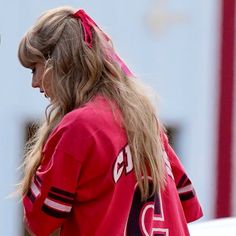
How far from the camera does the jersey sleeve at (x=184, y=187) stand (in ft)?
10.9

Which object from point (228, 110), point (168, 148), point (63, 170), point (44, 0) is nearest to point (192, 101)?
point (228, 110)

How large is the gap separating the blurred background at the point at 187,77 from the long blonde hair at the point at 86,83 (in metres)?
3.18

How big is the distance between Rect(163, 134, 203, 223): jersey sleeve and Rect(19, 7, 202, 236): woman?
0.17m

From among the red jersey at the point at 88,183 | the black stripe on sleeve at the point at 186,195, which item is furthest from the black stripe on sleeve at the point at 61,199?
the black stripe on sleeve at the point at 186,195

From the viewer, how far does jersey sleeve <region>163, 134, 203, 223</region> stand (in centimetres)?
331

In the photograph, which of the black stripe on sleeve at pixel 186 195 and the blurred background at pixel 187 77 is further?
the blurred background at pixel 187 77

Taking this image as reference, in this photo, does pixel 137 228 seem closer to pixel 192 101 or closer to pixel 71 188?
pixel 71 188

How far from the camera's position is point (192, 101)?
6684 millimetres

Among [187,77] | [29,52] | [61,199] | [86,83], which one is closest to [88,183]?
[61,199]

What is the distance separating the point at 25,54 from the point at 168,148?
0.56 metres

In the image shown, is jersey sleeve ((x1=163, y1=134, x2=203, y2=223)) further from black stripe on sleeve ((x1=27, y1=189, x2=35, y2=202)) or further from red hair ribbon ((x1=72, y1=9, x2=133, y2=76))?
black stripe on sleeve ((x1=27, y1=189, x2=35, y2=202))

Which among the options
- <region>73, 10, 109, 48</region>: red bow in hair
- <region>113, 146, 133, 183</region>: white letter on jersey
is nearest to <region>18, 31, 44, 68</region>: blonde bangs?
<region>73, 10, 109, 48</region>: red bow in hair

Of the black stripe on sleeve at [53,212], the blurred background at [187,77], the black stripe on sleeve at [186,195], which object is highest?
the black stripe on sleeve at [53,212]

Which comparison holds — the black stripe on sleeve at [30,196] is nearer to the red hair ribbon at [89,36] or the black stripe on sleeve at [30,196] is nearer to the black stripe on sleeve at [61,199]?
the black stripe on sleeve at [61,199]
